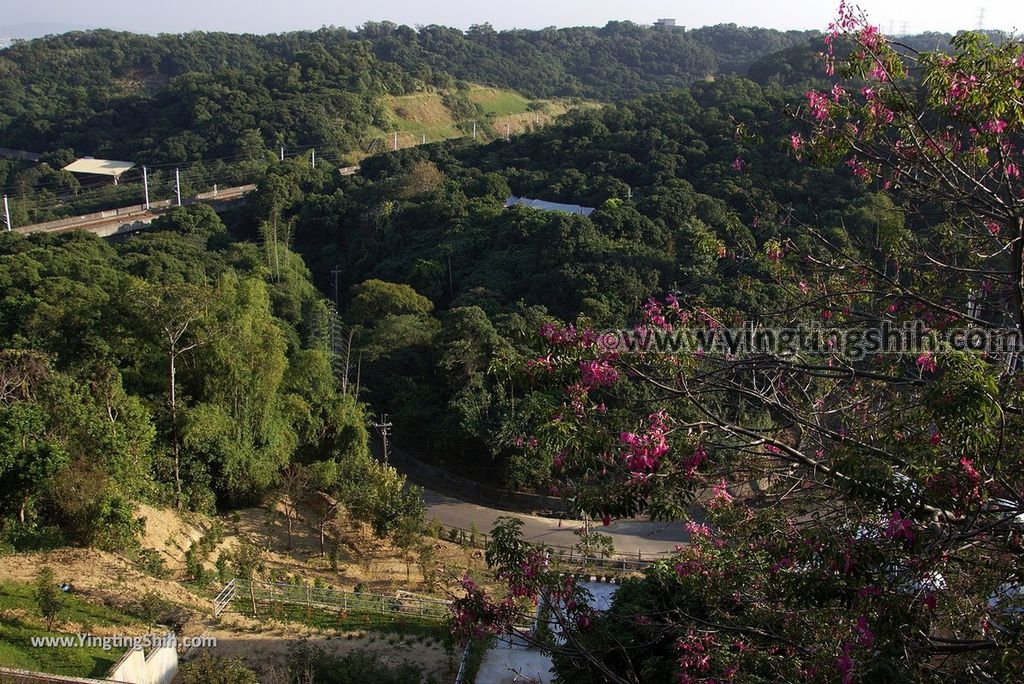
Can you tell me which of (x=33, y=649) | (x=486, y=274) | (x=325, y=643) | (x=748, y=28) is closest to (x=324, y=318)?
(x=486, y=274)

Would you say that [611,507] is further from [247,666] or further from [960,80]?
[247,666]

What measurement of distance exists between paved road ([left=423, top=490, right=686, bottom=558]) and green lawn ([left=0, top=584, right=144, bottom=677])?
795 centimetres

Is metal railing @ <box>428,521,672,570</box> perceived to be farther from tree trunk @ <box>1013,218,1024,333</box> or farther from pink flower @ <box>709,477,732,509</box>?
tree trunk @ <box>1013,218,1024,333</box>

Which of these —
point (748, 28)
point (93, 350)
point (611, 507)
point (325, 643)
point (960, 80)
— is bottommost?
point (325, 643)

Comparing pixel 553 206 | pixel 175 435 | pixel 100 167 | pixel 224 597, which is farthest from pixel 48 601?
pixel 100 167

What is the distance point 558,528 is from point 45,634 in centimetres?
931

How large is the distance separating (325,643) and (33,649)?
3100mm

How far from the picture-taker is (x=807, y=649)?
13.8 feet

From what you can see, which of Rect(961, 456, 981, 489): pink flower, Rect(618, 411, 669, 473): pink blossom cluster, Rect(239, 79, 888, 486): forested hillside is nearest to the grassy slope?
Result: Rect(239, 79, 888, 486): forested hillside

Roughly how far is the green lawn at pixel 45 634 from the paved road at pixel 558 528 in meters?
7.95

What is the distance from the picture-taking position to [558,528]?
52.2 feet

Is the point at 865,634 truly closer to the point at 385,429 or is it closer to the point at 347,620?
the point at 347,620

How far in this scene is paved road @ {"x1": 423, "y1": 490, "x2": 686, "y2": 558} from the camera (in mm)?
15891

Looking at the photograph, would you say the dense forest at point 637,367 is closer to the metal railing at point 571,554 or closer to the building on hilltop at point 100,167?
the metal railing at point 571,554
